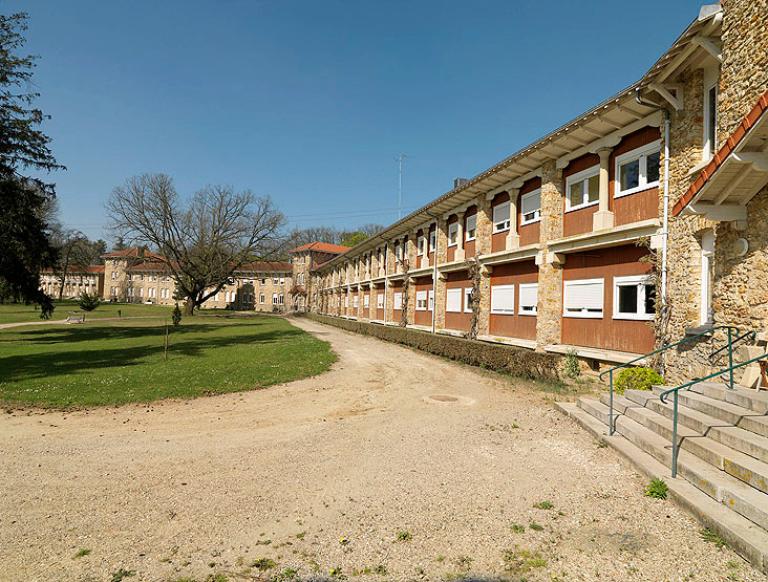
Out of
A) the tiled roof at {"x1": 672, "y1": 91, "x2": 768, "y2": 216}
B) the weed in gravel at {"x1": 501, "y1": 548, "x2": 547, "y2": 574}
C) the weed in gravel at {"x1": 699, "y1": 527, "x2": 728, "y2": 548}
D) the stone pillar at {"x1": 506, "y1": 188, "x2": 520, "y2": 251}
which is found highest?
the stone pillar at {"x1": 506, "y1": 188, "x2": 520, "y2": 251}

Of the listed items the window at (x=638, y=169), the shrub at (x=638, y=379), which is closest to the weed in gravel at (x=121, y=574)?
the shrub at (x=638, y=379)

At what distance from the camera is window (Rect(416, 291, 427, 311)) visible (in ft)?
86.2

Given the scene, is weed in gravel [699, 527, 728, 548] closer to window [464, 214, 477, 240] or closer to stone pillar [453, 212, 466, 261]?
window [464, 214, 477, 240]

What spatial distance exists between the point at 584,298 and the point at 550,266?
1.64 m

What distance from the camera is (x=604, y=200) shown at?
12555 mm

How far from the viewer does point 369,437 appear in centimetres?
710

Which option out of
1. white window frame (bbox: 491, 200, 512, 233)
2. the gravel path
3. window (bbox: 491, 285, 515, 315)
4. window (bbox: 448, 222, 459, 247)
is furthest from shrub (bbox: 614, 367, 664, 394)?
window (bbox: 448, 222, 459, 247)

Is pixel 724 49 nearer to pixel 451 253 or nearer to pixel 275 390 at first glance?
pixel 275 390

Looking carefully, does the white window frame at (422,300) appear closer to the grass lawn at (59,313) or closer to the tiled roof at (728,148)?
the tiled roof at (728,148)

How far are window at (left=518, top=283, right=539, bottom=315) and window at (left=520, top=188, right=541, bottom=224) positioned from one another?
247cm

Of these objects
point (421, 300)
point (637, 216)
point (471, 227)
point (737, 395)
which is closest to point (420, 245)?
point (421, 300)

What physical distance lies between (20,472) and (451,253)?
19546 millimetres

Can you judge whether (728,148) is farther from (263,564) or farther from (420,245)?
(420,245)

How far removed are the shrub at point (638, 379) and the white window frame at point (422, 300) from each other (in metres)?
16.7
